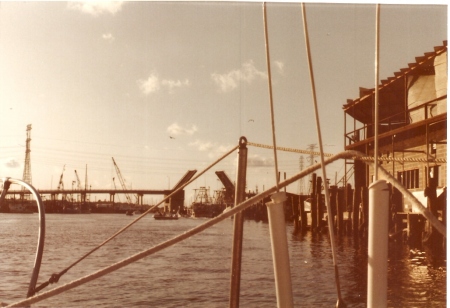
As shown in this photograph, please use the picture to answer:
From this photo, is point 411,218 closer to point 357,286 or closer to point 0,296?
point 357,286

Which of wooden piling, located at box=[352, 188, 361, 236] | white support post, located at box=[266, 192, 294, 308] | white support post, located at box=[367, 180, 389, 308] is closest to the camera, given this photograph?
white support post, located at box=[367, 180, 389, 308]

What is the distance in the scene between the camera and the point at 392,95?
22.7m

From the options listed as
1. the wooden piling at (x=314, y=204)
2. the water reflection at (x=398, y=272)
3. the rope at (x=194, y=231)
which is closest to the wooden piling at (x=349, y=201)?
the water reflection at (x=398, y=272)

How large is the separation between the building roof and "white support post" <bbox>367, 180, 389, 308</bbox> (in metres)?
16.1

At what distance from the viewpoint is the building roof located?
62.7 feet

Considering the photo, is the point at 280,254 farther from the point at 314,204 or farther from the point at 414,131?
the point at 314,204

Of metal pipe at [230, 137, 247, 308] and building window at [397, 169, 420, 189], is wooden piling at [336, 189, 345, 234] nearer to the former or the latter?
building window at [397, 169, 420, 189]

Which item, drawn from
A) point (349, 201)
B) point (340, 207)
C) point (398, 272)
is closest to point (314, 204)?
point (349, 201)

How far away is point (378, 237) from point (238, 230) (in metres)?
1.55

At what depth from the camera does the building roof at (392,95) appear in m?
19.1

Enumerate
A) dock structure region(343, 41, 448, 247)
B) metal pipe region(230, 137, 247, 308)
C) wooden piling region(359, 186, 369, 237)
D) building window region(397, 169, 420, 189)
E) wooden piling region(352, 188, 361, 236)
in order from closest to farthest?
metal pipe region(230, 137, 247, 308)
dock structure region(343, 41, 448, 247)
wooden piling region(359, 186, 369, 237)
building window region(397, 169, 420, 189)
wooden piling region(352, 188, 361, 236)

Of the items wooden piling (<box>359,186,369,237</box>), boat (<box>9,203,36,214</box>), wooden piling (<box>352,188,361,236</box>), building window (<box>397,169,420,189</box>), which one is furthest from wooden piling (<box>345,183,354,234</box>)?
boat (<box>9,203,36,214</box>)

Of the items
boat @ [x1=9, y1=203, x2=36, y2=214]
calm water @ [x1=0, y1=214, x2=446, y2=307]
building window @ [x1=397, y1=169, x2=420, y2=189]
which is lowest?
calm water @ [x1=0, y1=214, x2=446, y2=307]

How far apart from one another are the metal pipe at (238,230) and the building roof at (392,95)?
14.9m
